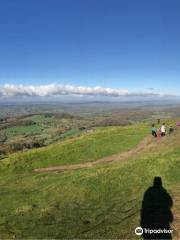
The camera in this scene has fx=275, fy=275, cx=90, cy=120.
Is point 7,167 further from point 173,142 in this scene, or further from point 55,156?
point 173,142

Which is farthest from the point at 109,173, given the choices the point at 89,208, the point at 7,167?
the point at 7,167

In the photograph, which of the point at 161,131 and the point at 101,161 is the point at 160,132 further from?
the point at 101,161

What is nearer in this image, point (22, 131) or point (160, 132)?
point (160, 132)

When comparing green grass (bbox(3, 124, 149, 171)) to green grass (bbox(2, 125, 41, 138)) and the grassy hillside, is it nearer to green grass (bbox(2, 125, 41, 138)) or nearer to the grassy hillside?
the grassy hillside

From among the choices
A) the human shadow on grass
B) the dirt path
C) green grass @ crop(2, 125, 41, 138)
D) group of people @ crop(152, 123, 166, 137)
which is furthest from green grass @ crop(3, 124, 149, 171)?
green grass @ crop(2, 125, 41, 138)

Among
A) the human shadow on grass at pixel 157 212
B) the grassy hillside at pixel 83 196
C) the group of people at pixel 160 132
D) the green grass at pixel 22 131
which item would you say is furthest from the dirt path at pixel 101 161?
the green grass at pixel 22 131

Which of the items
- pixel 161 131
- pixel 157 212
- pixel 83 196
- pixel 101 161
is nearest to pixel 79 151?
pixel 101 161
